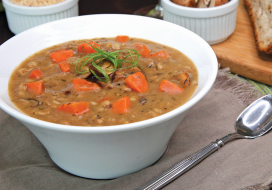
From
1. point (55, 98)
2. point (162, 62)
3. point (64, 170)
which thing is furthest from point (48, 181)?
point (162, 62)

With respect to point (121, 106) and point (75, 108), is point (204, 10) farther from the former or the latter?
point (75, 108)

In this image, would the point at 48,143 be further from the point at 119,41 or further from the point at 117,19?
the point at 117,19

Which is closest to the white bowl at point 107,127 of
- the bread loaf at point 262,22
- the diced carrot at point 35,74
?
the diced carrot at point 35,74

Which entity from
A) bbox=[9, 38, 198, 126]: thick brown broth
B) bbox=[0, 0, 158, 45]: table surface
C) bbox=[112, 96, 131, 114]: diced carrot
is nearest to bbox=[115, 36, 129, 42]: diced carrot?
bbox=[9, 38, 198, 126]: thick brown broth

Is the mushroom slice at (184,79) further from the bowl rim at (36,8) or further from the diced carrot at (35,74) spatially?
the bowl rim at (36,8)

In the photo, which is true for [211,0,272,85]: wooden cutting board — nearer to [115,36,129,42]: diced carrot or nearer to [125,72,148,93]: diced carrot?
[115,36,129,42]: diced carrot

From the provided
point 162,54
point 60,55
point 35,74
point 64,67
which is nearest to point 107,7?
point 60,55
